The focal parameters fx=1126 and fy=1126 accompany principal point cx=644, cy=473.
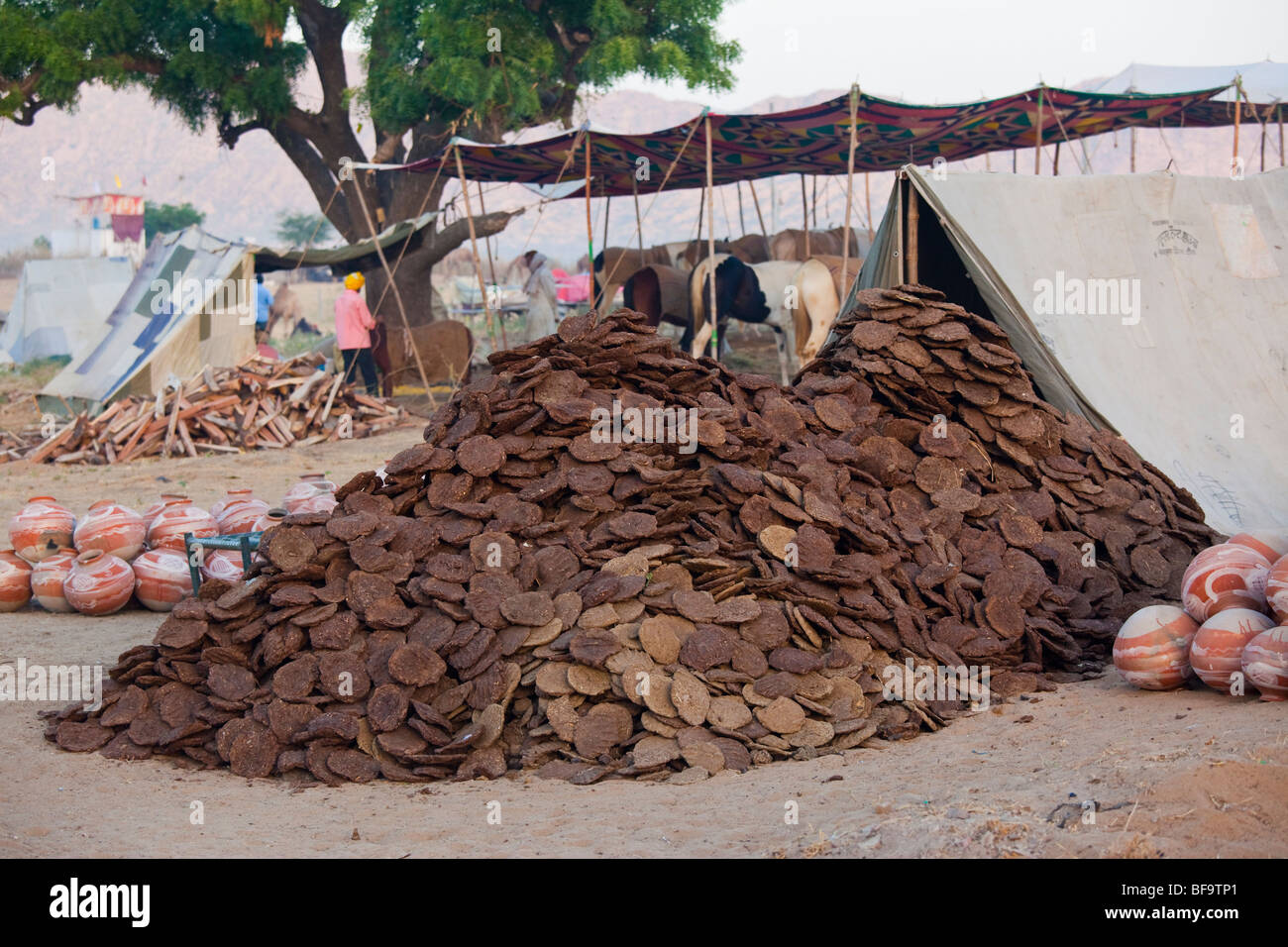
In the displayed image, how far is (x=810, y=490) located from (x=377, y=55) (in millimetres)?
13880

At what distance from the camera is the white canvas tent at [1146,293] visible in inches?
273

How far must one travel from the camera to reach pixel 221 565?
6.27m

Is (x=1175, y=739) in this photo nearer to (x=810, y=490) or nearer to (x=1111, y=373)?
(x=810, y=490)

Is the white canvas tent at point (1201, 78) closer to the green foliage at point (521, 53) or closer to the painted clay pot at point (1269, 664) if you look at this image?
the green foliage at point (521, 53)

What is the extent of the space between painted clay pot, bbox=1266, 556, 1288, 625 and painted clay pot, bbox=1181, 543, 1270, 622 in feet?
0.48

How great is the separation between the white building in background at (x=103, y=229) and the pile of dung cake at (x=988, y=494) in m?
33.4

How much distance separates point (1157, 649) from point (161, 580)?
5.14m

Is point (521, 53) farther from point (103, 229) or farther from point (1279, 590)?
point (103, 229)

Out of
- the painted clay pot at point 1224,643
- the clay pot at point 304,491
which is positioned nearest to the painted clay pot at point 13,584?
the clay pot at point 304,491

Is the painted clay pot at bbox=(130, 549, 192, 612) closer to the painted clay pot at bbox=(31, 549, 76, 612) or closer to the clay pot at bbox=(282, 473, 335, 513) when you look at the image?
the painted clay pot at bbox=(31, 549, 76, 612)

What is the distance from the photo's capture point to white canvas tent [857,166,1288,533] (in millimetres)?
6926

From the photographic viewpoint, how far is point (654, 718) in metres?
4.18

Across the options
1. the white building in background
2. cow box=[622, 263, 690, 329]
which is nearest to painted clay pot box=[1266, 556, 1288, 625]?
cow box=[622, 263, 690, 329]
